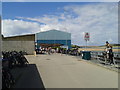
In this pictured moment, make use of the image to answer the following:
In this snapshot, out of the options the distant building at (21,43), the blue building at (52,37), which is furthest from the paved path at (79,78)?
the blue building at (52,37)

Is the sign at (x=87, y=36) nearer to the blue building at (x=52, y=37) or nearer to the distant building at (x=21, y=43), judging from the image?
the distant building at (x=21, y=43)

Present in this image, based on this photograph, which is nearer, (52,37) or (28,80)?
(28,80)

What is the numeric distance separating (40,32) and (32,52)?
33174 millimetres

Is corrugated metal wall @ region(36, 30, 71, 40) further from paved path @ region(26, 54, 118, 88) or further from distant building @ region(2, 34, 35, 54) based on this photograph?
paved path @ region(26, 54, 118, 88)

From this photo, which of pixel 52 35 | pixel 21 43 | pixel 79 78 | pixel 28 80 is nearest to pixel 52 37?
pixel 52 35

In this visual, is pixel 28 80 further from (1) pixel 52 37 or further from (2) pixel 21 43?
(1) pixel 52 37

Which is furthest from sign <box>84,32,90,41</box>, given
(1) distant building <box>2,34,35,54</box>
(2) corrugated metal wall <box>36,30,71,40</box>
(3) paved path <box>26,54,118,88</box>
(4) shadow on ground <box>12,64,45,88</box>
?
(2) corrugated metal wall <box>36,30,71,40</box>

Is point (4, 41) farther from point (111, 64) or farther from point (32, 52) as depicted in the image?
point (111, 64)

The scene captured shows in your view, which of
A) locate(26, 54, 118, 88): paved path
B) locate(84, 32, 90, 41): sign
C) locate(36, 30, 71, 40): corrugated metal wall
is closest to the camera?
locate(26, 54, 118, 88): paved path

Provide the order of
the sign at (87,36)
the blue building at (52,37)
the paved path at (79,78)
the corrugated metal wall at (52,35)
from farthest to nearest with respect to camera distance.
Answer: the corrugated metal wall at (52,35) → the blue building at (52,37) → the sign at (87,36) → the paved path at (79,78)

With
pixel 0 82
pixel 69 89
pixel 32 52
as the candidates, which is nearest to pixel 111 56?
pixel 69 89

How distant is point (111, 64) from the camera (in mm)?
14211

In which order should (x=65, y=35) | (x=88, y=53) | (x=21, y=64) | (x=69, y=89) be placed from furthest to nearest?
1. (x=65, y=35)
2. (x=88, y=53)
3. (x=21, y=64)
4. (x=69, y=89)

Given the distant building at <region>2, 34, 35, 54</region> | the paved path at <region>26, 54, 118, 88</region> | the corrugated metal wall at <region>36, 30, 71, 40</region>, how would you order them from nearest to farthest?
the paved path at <region>26, 54, 118, 88</region> → the distant building at <region>2, 34, 35, 54</region> → the corrugated metal wall at <region>36, 30, 71, 40</region>
